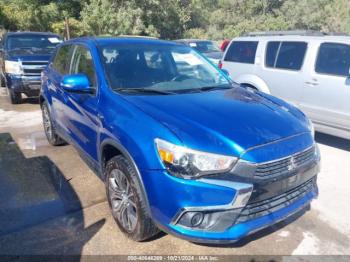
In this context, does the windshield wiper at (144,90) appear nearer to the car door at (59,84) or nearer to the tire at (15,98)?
the car door at (59,84)

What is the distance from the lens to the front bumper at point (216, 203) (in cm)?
251

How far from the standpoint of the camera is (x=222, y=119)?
114 inches

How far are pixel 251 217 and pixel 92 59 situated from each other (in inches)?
90.1

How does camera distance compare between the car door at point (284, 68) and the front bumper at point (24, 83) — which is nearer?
the car door at point (284, 68)

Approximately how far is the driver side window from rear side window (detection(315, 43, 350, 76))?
12.7 ft

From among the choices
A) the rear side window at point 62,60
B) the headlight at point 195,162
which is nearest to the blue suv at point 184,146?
the headlight at point 195,162

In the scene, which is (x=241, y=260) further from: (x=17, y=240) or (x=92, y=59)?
(x=92, y=59)

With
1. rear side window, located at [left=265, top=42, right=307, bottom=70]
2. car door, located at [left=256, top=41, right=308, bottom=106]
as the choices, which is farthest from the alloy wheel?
rear side window, located at [left=265, top=42, right=307, bottom=70]

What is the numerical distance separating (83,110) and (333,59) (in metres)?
4.16

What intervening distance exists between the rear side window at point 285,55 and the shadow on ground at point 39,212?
170 inches

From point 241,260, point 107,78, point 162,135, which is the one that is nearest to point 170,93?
point 107,78

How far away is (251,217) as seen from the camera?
2.65 metres

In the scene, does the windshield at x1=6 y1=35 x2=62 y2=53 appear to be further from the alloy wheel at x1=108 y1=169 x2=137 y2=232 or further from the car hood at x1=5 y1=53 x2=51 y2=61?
the alloy wheel at x1=108 y1=169 x2=137 y2=232

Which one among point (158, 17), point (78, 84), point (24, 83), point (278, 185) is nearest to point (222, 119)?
point (278, 185)
